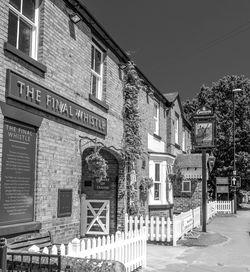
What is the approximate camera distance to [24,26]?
27.3 feet

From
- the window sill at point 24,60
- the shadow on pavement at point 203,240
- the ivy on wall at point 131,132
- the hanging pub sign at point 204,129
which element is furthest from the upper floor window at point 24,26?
the hanging pub sign at point 204,129

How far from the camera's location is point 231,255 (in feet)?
37.5

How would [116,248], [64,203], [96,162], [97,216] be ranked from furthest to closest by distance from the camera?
1. [97,216]
2. [96,162]
3. [64,203]
4. [116,248]

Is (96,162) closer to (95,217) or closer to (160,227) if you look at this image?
(95,217)

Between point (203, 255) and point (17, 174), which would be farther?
point (203, 255)

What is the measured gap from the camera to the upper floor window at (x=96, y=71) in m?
11.7

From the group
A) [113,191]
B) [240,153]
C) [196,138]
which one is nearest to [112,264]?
[113,191]

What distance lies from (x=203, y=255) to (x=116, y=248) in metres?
4.08

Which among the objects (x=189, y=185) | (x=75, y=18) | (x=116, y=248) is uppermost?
(x=75, y=18)

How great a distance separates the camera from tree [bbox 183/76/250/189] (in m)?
36.3

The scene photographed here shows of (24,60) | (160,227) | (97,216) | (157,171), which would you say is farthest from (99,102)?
(157,171)

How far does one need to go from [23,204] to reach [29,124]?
1.48 m

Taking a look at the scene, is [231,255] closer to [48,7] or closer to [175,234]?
[175,234]

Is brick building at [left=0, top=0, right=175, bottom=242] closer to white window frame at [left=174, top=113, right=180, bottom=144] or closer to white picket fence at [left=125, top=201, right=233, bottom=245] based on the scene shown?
white picket fence at [left=125, top=201, right=233, bottom=245]
